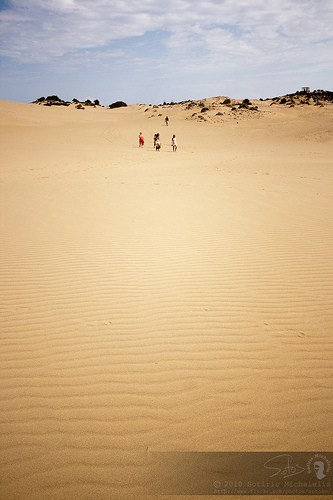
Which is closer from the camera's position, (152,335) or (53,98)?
(152,335)

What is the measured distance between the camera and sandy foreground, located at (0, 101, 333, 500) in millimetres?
2324

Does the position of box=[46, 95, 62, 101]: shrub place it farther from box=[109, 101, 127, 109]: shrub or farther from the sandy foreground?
the sandy foreground

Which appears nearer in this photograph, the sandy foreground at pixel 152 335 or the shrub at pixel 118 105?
the sandy foreground at pixel 152 335

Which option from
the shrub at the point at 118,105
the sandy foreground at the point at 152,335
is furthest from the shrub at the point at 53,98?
the sandy foreground at the point at 152,335

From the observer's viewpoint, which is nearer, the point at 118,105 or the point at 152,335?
the point at 152,335

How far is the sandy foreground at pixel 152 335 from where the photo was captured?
2324 millimetres

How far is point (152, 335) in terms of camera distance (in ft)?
11.4

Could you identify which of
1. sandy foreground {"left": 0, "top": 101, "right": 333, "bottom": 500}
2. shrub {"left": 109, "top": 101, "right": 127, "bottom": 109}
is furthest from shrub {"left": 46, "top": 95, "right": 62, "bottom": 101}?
sandy foreground {"left": 0, "top": 101, "right": 333, "bottom": 500}

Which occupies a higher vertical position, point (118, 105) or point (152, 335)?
point (118, 105)

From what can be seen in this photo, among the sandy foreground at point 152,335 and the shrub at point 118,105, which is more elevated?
the shrub at point 118,105

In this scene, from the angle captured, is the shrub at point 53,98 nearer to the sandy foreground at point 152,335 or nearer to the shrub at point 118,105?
the shrub at point 118,105

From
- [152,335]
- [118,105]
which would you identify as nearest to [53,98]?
[118,105]

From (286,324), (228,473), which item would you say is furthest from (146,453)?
(286,324)

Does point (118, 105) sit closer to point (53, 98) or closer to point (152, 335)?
point (53, 98)
